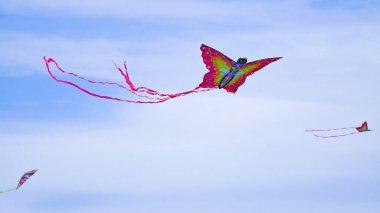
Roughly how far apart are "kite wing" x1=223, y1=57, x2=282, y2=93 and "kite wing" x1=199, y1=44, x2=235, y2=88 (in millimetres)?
715

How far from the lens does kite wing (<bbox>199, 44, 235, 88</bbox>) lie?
31.4 meters

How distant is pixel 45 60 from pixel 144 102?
5.51 m

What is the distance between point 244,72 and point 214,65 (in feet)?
5.85

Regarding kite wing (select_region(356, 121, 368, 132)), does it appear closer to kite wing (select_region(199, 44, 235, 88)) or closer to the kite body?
the kite body

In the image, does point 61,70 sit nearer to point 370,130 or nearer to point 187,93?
point 187,93

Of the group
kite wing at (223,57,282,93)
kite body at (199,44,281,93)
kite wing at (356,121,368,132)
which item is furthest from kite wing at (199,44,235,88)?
kite wing at (356,121,368,132)

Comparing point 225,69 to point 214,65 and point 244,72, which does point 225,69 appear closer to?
point 214,65

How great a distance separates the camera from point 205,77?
108 ft

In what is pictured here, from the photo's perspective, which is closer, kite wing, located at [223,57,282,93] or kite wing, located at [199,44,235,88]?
kite wing, located at [199,44,235,88]

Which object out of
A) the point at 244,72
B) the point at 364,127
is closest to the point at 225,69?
the point at 244,72

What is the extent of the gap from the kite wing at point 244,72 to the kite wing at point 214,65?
2.34ft

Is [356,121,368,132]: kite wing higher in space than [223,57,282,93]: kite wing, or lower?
higher

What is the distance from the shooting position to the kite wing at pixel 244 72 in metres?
31.7

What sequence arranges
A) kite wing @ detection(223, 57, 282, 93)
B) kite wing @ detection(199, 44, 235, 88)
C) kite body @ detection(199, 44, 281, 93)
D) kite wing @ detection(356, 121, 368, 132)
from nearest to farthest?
1. kite wing @ detection(199, 44, 235, 88)
2. kite body @ detection(199, 44, 281, 93)
3. kite wing @ detection(223, 57, 282, 93)
4. kite wing @ detection(356, 121, 368, 132)
